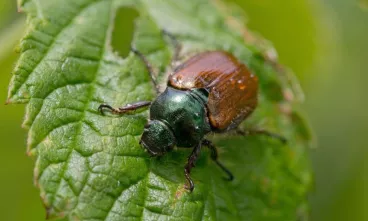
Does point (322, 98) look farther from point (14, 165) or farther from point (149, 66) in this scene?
point (14, 165)

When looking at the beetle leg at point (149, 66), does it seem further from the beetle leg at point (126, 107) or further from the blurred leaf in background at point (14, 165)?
the blurred leaf in background at point (14, 165)

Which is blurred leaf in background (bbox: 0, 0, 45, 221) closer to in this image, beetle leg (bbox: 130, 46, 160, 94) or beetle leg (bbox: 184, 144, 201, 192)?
beetle leg (bbox: 130, 46, 160, 94)

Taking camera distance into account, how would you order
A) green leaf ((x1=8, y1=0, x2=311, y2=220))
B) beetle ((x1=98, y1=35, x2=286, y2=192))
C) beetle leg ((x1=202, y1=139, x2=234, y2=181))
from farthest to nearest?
beetle leg ((x1=202, y1=139, x2=234, y2=181)) < beetle ((x1=98, y1=35, x2=286, y2=192)) < green leaf ((x1=8, y1=0, x2=311, y2=220))

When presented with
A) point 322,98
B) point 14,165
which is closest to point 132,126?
point 14,165

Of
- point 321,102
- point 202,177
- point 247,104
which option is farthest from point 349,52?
point 202,177

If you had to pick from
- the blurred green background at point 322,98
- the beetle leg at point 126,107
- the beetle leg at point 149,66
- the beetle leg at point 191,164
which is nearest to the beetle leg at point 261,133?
the beetle leg at point 191,164

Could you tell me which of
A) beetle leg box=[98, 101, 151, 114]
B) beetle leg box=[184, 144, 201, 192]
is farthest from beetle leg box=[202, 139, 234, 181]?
beetle leg box=[98, 101, 151, 114]
